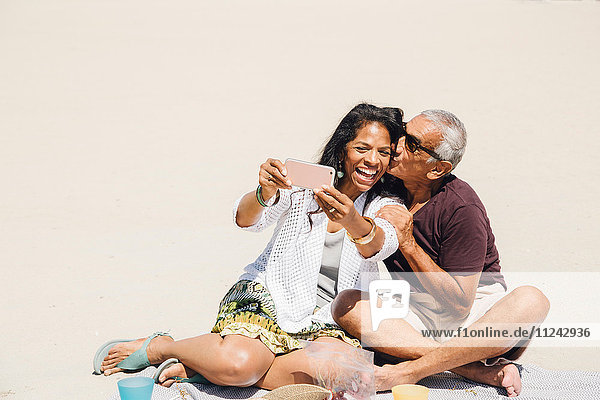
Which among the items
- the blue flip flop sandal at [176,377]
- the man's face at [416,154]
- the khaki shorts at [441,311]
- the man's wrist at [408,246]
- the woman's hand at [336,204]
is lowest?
the blue flip flop sandal at [176,377]

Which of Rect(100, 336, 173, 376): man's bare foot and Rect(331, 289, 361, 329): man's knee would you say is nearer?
Rect(331, 289, 361, 329): man's knee

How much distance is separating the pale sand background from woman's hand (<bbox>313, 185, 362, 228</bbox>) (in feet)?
5.20

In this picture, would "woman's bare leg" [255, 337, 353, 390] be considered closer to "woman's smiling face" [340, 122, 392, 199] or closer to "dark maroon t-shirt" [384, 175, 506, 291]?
"dark maroon t-shirt" [384, 175, 506, 291]

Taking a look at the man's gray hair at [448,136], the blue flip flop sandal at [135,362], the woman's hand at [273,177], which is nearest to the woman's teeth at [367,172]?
the man's gray hair at [448,136]

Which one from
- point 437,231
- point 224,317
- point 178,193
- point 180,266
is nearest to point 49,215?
point 178,193

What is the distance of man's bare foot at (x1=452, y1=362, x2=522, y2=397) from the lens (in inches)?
146

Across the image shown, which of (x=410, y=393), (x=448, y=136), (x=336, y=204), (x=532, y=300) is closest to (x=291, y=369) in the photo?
(x=410, y=393)

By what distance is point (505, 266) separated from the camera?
615 cm

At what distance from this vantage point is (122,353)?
4.03 meters

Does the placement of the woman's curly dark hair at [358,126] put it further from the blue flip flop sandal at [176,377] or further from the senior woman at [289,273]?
the blue flip flop sandal at [176,377]

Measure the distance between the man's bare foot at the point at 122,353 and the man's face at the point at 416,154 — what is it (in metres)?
1.52

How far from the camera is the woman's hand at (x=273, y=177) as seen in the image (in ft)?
11.3

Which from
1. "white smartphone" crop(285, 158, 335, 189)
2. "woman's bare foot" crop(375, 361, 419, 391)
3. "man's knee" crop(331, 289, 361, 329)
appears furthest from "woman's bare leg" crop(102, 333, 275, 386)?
"white smartphone" crop(285, 158, 335, 189)

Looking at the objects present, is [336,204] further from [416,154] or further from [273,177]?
[416,154]
